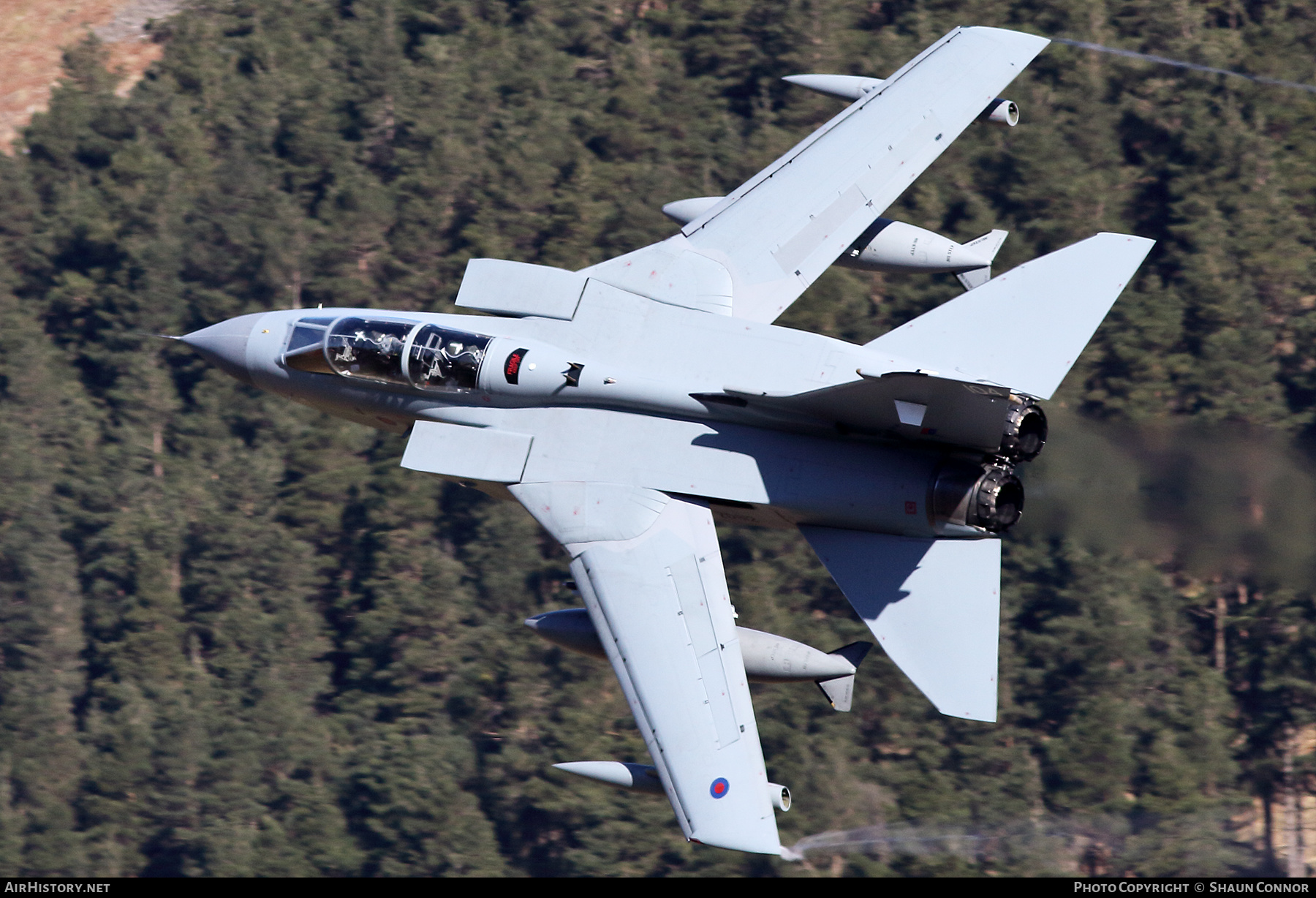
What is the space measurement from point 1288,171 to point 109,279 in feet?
155

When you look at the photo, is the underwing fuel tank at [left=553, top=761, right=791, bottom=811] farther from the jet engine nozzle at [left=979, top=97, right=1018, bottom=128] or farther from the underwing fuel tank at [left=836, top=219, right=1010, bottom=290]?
the jet engine nozzle at [left=979, top=97, right=1018, bottom=128]

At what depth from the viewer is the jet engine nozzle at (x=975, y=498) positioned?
19078 mm

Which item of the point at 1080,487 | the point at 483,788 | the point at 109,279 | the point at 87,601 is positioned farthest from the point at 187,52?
the point at 1080,487

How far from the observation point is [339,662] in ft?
178

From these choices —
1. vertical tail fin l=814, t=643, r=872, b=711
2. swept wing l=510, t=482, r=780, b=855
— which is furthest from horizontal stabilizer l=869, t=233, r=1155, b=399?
vertical tail fin l=814, t=643, r=872, b=711

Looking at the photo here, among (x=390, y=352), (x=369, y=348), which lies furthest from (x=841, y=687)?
(x=369, y=348)

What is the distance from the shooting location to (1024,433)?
19.1 metres

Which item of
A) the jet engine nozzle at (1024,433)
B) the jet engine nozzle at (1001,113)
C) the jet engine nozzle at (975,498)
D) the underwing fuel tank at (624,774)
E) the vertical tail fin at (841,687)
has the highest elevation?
the jet engine nozzle at (1001,113)

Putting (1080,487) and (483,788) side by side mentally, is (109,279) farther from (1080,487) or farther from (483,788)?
(1080,487)

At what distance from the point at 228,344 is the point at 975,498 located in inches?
470

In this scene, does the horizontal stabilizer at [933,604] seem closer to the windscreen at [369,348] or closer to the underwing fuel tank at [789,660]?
the underwing fuel tank at [789,660]

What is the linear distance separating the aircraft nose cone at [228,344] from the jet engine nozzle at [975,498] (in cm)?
1108

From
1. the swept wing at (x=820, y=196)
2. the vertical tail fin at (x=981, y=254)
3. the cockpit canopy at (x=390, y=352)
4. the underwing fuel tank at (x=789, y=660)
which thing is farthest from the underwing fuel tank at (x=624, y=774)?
the vertical tail fin at (x=981, y=254)

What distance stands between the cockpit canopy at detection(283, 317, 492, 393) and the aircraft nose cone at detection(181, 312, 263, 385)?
93cm
